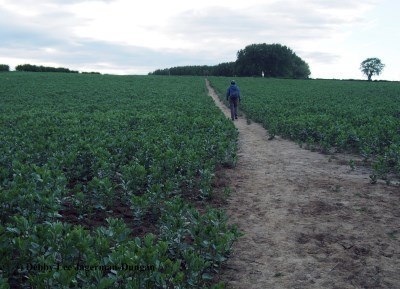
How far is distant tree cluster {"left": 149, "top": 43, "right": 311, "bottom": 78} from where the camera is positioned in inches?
3979

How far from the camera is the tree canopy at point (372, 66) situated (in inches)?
4776

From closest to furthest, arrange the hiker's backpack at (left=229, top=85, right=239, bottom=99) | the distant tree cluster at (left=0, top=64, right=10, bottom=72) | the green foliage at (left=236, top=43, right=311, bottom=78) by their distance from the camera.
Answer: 1. the hiker's backpack at (left=229, top=85, right=239, bottom=99)
2. the distant tree cluster at (left=0, top=64, right=10, bottom=72)
3. the green foliage at (left=236, top=43, right=311, bottom=78)

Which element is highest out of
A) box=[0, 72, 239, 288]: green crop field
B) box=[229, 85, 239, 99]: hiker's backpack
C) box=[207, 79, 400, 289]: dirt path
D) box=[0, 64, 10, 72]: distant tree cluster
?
box=[0, 64, 10, 72]: distant tree cluster

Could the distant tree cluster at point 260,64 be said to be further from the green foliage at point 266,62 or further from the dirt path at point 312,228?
the dirt path at point 312,228

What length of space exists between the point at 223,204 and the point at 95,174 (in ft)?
9.32

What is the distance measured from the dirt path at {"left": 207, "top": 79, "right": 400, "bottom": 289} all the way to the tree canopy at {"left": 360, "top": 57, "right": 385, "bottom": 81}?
12298 cm

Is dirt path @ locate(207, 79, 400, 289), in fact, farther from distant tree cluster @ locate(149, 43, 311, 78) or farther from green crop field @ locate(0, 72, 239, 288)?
distant tree cluster @ locate(149, 43, 311, 78)

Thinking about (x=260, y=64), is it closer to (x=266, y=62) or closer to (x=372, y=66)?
(x=266, y=62)

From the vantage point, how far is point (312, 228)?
21.9 feet

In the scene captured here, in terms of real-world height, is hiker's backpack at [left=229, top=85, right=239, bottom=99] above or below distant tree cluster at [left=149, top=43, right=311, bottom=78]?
below

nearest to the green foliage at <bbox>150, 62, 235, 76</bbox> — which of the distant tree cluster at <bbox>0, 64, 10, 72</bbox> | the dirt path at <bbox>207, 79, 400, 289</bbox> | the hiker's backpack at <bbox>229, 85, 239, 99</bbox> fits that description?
the distant tree cluster at <bbox>0, 64, 10, 72</bbox>

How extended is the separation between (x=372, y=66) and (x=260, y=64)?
42775 mm

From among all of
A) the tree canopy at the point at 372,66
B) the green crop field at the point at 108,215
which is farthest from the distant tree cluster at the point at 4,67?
the tree canopy at the point at 372,66

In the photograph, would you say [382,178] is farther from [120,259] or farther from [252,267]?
[120,259]
